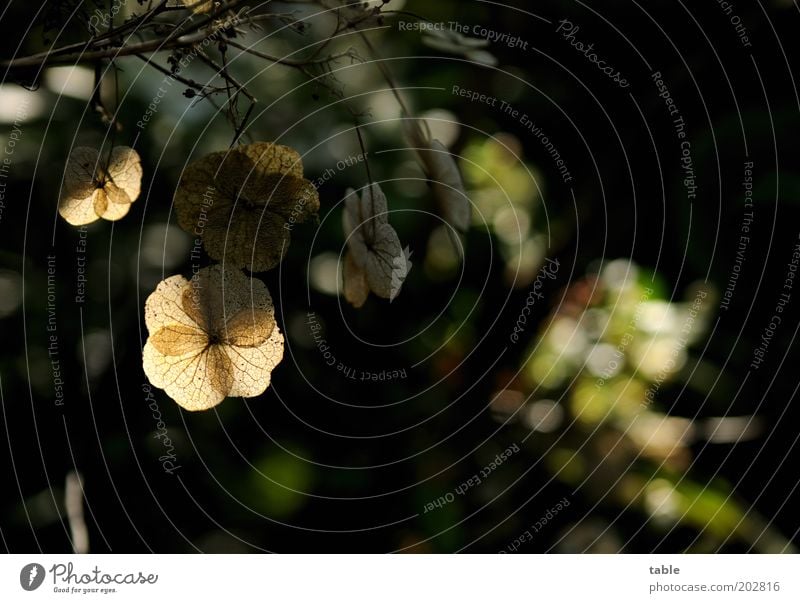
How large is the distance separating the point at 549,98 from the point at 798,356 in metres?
0.30

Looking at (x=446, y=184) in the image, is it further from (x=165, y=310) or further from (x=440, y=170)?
(x=165, y=310)

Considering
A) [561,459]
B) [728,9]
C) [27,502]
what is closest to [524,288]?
[561,459]

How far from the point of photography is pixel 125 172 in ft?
1.61

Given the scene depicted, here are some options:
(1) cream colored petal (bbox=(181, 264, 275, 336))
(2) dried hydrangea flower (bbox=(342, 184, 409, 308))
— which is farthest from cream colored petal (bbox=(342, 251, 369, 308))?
(1) cream colored petal (bbox=(181, 264, 275, 336))

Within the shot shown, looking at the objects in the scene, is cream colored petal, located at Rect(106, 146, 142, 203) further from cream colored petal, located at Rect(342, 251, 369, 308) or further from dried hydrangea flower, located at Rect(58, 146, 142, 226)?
cream colored petal, located at Rect(342, 251, 369, 308)

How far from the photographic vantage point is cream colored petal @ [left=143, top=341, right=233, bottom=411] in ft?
1.46

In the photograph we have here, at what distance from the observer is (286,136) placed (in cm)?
56

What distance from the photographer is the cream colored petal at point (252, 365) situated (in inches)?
17.8

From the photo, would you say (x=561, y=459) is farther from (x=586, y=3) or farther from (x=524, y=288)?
(x=586, y=3)

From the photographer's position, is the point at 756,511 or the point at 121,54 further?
the point at 756,511

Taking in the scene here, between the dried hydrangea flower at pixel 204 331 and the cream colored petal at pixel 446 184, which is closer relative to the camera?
A: the dried hydrangea flower at pixel 204 331

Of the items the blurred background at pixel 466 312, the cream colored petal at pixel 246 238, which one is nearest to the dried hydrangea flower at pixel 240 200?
the cream colored petal at pixel 246 238

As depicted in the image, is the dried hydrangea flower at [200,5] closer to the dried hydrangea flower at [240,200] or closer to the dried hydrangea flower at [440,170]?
the dried hydrangea flower at [240,200]

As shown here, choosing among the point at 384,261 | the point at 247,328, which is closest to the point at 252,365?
the point at 247,328
